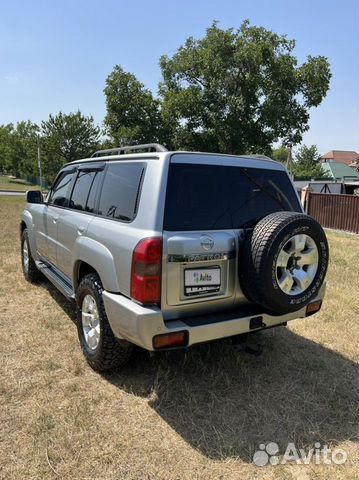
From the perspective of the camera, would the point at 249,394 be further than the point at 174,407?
Yes

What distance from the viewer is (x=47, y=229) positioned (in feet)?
15.7

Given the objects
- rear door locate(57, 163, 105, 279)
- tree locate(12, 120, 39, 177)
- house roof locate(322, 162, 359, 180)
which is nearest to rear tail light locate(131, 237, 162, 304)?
rear door locate(57, 163, 105, 279)

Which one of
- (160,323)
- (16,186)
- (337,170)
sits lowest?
(16,186)

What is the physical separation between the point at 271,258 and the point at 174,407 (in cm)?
135

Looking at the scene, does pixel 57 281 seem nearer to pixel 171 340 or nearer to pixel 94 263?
pixel 94 263

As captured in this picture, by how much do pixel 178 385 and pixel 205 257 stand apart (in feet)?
4.01

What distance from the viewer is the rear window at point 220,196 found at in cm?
280

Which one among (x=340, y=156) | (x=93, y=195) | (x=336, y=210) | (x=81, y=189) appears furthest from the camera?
(x=340, y=156)

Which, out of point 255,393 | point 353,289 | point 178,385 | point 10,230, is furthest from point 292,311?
point 10,230

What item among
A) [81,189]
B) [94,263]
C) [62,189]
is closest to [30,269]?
[62,189]

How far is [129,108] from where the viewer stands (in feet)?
70.0

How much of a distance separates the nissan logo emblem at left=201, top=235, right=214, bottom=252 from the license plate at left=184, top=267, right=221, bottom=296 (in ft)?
0.52

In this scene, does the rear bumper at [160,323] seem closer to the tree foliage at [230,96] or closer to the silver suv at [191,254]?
the silver suv at [191,254]

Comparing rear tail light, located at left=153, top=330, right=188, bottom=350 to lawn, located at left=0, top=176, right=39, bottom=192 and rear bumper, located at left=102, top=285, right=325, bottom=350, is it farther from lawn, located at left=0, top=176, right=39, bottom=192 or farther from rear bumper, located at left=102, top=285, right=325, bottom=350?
lawn, located at left=0, top=176, right=39, bottom=192
